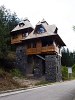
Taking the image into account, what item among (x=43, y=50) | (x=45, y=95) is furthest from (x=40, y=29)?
(x=45, y=95)

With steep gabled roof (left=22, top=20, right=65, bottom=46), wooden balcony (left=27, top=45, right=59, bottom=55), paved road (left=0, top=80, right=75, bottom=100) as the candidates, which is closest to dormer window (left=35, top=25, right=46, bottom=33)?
steep gabled roof (left=22, top=20, right=65, bottom=46)

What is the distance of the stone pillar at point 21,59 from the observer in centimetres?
5204

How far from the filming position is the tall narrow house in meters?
47.9

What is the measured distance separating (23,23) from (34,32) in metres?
5.97

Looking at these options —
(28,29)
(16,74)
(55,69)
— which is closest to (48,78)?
(55,69)

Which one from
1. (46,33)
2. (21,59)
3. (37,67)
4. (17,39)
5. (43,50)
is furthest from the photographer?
(17,39)

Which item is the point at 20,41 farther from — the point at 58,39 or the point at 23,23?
the point at 58,39

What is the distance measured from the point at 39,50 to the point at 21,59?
5236 mm

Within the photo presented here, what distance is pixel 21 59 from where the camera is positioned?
53.3 m

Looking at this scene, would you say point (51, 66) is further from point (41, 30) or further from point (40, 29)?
point (40, 29)

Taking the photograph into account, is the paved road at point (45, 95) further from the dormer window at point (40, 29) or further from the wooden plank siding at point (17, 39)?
the wooden plank siding at point (17, 39)

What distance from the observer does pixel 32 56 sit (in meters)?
52.8

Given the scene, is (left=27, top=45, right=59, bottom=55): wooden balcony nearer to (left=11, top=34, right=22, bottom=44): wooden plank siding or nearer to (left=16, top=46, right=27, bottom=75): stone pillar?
(left=16, top=46, right=27, bottom=75): stone pillar

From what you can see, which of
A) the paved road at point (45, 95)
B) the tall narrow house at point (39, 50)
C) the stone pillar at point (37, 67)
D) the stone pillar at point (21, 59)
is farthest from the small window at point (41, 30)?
the paved road at point (45, 95)
